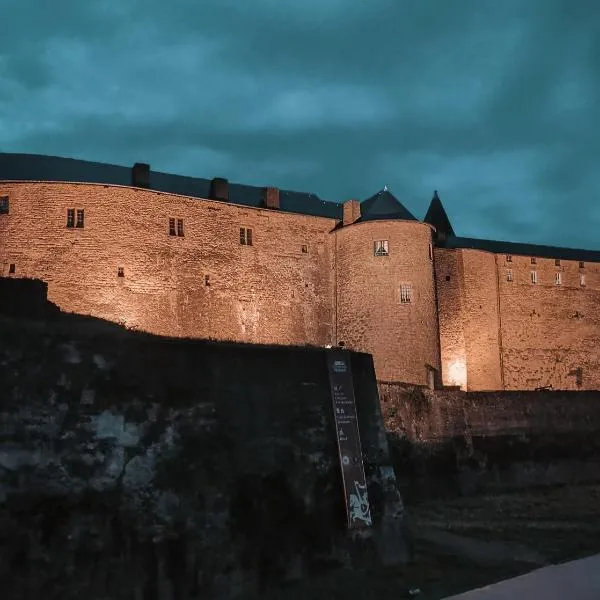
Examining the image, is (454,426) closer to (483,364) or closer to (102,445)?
(483,364)

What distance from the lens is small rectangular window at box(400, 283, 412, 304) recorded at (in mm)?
30469

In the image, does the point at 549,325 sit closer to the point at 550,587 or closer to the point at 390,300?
the point at 390,300

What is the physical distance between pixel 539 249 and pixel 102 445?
124 feet

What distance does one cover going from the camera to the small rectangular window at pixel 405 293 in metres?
30.5

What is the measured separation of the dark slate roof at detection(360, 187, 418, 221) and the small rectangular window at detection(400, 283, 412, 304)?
3.25 meters

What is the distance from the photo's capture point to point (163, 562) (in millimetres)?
12352

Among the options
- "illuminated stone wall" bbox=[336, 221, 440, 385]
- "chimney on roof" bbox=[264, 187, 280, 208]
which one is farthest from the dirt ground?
"chimney on roof" bbox=[264, 187, 280, 208]

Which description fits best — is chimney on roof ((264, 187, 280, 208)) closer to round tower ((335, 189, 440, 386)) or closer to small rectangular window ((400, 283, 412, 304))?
round tower ((335, 189, 440, 386))

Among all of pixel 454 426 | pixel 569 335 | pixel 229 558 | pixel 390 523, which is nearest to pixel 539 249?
pixel 569 335

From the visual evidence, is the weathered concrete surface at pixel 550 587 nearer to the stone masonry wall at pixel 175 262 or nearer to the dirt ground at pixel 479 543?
the dirt ground at pixel 479 543

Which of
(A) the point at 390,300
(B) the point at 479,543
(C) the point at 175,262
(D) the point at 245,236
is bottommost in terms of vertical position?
(B) the point at 479,543

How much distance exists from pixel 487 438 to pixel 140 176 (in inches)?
732

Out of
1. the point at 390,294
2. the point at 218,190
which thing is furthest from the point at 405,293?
the point at 218,190

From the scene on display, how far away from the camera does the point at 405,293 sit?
30.6m
